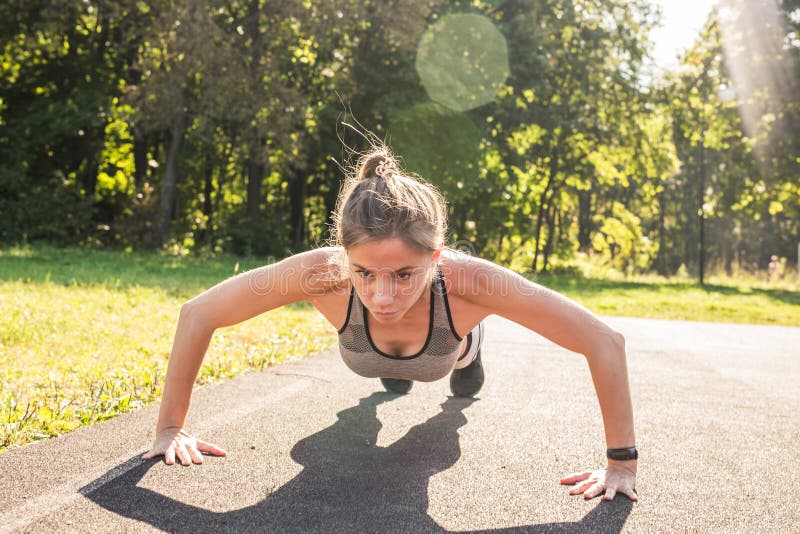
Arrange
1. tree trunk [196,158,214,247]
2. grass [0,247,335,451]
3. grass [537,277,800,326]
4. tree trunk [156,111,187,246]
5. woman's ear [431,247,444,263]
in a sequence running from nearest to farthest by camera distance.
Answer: woman's ear [431,247,444,263], grass [0,247,335,451], grass [537,277,800,326], tree trunk [156,111,187,246], tree trunk [196,158,214,247]

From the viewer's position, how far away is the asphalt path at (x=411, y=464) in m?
2.48

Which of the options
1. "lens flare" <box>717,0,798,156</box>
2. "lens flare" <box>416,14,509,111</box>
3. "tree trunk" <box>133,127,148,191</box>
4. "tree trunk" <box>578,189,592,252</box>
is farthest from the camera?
"tree trunk" <box>578,189,592,252</box>

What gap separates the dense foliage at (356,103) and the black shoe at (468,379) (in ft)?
38.3

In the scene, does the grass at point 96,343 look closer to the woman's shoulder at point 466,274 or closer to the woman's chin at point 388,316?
the woman's chin at point 388,316

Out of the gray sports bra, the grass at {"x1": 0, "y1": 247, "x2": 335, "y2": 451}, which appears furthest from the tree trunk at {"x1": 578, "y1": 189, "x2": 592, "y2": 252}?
the gray sports bra

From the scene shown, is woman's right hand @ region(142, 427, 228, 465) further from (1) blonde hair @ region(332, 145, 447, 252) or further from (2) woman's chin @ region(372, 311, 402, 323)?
(1) blonde hair @ region(332, 145, 447, 252)

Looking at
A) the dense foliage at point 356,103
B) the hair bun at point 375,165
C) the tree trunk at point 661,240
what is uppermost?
the dense foliage at point 356,103

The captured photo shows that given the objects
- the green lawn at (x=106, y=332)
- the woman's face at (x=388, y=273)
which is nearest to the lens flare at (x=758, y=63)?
the green lawn at (x=106, y=332)

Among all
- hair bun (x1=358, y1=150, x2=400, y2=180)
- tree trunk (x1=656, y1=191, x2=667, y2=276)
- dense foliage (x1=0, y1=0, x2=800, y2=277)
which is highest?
dense foliage (x1=0, y1=0, x2=800, y2=277)

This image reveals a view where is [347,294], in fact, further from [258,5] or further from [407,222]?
[258,5]

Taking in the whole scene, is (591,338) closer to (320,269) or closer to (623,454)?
(623,454)

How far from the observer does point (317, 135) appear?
21.4 m

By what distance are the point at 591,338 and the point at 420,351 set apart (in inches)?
33.5

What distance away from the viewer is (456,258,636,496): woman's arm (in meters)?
2.89
